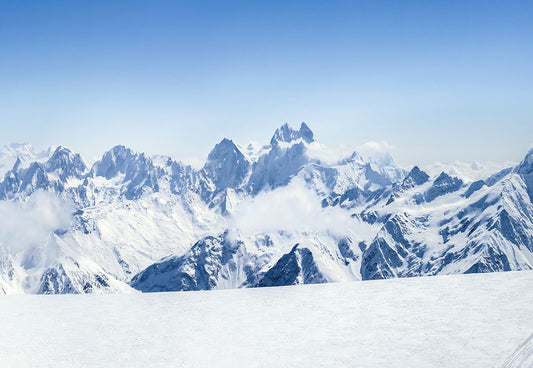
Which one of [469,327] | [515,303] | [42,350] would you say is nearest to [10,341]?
[42,350]

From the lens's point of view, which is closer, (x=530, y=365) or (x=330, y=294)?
(x=530, y=365)

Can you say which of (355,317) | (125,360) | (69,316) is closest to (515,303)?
(355,317)

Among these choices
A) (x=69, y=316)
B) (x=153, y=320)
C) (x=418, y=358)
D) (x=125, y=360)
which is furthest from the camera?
(x=69, y=316)

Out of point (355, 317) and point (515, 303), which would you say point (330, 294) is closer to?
point (355, 317)

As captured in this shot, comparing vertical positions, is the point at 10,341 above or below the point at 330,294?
above

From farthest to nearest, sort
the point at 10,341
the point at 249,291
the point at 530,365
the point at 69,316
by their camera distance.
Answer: the point at 249,291 < the point at 69,316 < the point at 10,341 < the point at 530,365

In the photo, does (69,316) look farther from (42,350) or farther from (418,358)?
(418,358)
